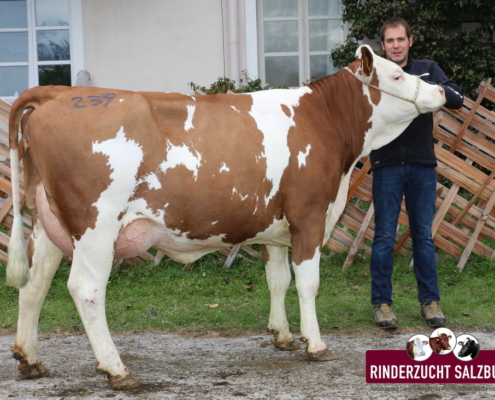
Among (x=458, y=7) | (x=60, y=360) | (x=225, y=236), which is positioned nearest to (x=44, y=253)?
(x=60, y=360)

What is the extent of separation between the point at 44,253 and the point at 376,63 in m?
2.46

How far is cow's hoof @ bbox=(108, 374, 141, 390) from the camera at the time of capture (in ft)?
12.1

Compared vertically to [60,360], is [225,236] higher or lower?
higher

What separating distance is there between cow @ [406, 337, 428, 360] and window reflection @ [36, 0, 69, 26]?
7.60m

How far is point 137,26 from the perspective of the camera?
9531 millimetres

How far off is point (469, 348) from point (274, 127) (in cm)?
184

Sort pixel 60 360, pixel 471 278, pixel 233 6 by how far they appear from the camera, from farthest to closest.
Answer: pixel 233 6 → pixel 471 278 → pixel 60 360

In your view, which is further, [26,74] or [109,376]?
[26,74]

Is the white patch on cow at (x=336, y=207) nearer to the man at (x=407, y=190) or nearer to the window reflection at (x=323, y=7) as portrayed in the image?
the man at (x=407, y=190)

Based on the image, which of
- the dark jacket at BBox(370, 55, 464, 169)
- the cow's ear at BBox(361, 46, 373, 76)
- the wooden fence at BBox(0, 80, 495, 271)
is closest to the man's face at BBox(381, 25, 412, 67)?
the dark jacket at BBox(370, 55, 464, 169)

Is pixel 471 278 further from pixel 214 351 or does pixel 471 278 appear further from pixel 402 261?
pixel 214 351

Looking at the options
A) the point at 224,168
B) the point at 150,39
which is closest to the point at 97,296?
the point at 224,168

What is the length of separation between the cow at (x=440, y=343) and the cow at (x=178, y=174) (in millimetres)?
641

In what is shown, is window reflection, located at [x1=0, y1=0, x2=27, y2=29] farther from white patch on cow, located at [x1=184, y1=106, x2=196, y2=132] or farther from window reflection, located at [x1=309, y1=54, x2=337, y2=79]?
white patch on cow, located at [x1=184, y1=106, x2=196, y2=132]
